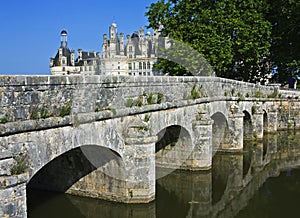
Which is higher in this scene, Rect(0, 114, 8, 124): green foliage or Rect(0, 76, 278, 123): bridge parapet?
Rect(0, 76, 278, 123): bridge parapet

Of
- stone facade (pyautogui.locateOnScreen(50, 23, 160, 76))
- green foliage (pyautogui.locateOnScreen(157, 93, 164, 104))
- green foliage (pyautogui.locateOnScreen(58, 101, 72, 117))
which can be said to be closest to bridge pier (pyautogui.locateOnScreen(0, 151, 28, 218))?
green foliage (pyautogui.locateOnScreen(58, 101, 72, 117))

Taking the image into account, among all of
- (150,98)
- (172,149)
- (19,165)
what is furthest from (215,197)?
(19,165)

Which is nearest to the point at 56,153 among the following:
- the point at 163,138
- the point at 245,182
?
the point at 163,138

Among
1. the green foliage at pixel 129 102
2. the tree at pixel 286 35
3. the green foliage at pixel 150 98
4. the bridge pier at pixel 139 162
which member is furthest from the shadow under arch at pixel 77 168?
the tree at pixel 286 35

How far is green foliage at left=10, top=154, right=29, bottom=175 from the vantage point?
21.6ft

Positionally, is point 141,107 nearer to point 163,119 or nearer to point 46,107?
point 163,119

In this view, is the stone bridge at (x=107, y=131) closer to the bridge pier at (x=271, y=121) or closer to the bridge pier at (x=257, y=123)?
the bridge pier at (x=257, y=123)

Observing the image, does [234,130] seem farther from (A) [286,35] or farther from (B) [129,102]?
(A) [286,35]

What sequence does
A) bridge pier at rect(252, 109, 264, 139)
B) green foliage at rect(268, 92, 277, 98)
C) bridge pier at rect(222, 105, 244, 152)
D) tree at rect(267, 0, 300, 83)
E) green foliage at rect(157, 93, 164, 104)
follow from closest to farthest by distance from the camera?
green foliage at rect(157, 93, 164, 104) → bridge pier at rect(222, 105, 244, 152) → bridge pier at rect(252, 109, 264, 139) → green foliage at rect(268, 92, 277, 98) → tree at rect(267, 0, 300, 83)

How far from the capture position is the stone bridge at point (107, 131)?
262 inches

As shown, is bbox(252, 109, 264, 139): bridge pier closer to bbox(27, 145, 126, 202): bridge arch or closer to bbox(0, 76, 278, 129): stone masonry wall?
bbox(0, 76, 278, 129): stone masonry wall

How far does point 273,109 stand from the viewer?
23078 millimetres

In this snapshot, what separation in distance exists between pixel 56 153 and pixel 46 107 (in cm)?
97

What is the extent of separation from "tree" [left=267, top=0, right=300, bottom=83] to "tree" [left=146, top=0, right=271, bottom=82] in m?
1.35
